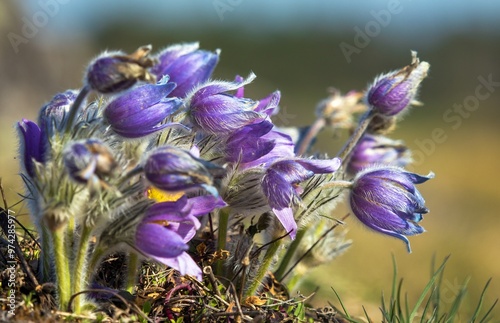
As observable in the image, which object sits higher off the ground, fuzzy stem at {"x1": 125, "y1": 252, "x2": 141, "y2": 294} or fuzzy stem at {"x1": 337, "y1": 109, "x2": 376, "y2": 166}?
fuzzy stem at {"x1": 337, "y1": 109, "x2": 376, "y2": 166}

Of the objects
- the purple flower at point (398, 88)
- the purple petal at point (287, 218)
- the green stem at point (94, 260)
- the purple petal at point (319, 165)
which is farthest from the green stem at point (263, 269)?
the purple flower at point (398, 88)

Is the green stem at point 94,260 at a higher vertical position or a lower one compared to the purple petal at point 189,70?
lower

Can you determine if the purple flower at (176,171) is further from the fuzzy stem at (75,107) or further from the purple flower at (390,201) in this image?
the purple flower at (390,201)

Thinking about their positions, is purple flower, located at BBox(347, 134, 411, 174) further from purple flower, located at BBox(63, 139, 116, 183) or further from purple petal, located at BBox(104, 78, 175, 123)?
purple flower, located at BBox(63, 139, 116, 183)

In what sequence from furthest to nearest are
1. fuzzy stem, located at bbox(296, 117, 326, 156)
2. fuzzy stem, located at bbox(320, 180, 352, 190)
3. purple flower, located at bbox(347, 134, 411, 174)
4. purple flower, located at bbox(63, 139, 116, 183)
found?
fuzzy stem, located at bbox(296, 117, 326, 156) < purple flower, located at bbox(347, 134, 411, 174) < fuzzy stem, located at bbox(320, 180, 352, 190) < purple flower, located at bbox(63, 139, 116, 183)

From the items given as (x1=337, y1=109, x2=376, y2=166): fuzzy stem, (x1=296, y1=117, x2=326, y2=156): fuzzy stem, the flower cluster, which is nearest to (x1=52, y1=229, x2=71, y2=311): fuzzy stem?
the flower cluster

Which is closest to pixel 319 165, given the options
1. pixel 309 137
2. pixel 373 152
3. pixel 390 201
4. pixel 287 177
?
pixel 287 177
